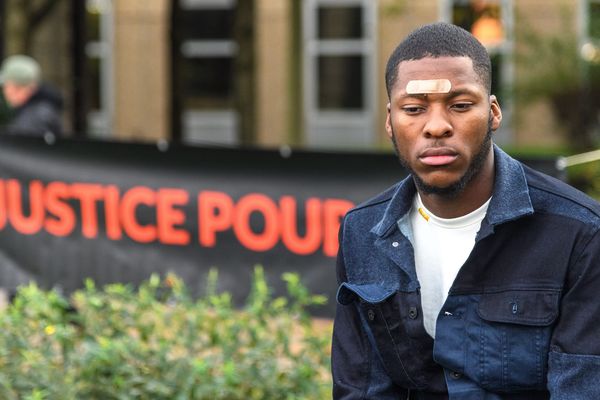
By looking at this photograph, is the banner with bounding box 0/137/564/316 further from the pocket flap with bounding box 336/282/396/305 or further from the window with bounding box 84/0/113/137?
the window with bounding box 84/0/113/137

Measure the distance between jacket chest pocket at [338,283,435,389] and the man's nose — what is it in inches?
14.1

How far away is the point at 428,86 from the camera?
2656mm

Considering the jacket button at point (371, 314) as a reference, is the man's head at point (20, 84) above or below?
below

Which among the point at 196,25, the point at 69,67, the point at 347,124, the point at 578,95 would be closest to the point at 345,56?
the point at 347,124

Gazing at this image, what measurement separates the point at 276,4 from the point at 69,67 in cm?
1123

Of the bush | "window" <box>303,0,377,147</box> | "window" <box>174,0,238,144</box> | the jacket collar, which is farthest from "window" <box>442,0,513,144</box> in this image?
the jacket collar

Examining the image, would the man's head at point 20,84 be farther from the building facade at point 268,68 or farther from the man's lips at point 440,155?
the building facade at point 268,68

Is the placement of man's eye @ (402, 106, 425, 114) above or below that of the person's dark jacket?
above

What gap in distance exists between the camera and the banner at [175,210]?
23.7 ft

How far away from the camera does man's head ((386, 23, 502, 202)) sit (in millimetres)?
2646

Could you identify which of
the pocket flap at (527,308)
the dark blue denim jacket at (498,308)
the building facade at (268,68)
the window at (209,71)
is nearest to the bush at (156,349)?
the dark blue denim jacket at (498,308)

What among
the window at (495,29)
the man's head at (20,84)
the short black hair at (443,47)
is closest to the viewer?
the short black hair at (443,47)

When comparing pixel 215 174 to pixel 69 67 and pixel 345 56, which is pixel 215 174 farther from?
pixel 345 56

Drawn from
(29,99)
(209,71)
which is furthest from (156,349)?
(209,71)
